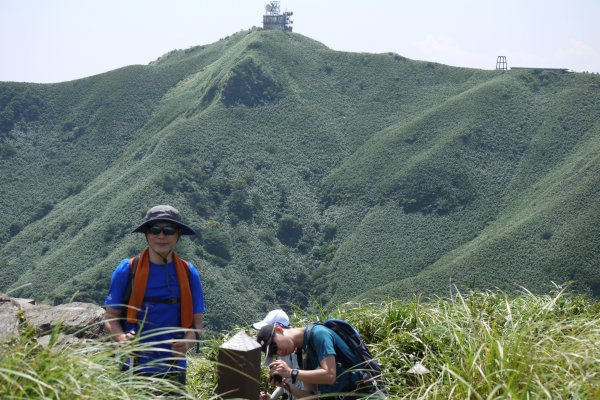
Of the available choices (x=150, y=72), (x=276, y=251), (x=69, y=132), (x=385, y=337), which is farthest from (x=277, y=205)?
(x=385, y=337)

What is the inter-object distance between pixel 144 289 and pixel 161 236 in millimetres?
343

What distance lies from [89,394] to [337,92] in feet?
313

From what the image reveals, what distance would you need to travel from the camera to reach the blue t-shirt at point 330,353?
14.7 feet

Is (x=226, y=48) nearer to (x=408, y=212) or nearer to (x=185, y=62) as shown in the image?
(x=185, y=62)

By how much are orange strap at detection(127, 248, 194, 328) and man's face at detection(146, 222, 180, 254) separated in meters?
0.09

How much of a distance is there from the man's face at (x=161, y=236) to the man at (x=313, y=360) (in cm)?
82

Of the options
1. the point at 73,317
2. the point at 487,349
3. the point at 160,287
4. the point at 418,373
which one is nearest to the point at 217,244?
the point at 73,317

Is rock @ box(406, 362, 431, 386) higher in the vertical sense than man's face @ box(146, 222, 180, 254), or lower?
lower

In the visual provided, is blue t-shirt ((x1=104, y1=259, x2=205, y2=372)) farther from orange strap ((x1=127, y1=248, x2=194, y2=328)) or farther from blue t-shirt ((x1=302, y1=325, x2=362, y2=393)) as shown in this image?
blue t-shirt ((x1=302, y1=325, x2=362, y2=393))

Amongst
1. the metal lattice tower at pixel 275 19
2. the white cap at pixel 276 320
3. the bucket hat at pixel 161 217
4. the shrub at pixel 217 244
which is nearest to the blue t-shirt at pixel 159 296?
the bucket hat at pixel 161 217

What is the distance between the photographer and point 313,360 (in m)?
4.57

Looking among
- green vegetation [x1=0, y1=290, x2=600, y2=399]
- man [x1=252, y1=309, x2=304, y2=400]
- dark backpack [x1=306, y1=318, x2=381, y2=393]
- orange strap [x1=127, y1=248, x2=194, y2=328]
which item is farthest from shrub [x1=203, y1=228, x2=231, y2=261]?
dark backpack [x1=306, y1=318, x2=381, y2=393]

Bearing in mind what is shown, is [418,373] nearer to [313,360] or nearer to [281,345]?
[313,360]

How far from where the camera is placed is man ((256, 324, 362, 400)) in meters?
4.42
